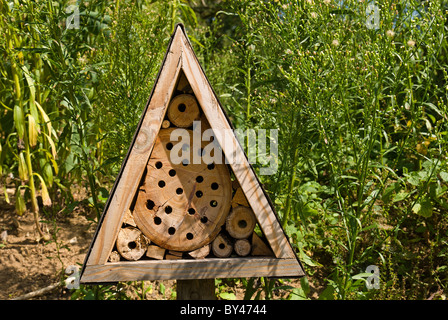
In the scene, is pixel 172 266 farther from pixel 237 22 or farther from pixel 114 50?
pixel 237 22

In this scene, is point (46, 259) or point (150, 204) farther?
point (46, 259)

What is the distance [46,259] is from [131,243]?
1.93 m

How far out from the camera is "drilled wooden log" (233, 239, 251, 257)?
2139 mm

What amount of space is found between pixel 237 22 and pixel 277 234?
18.7 feet

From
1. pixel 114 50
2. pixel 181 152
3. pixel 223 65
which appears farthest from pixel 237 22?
pixel 181 152

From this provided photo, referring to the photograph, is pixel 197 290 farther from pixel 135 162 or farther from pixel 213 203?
pixel 135 162

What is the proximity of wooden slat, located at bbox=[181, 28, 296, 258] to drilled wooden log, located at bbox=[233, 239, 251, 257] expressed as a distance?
0.43 ft

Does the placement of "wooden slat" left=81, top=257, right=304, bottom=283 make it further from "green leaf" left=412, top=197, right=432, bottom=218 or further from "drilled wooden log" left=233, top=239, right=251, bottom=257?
"green leaf" left=412, top=197, right=432, bottom=218

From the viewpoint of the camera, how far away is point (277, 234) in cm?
206

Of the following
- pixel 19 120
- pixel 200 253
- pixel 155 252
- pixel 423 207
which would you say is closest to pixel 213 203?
pixel 200 253

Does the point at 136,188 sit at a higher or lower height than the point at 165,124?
lower

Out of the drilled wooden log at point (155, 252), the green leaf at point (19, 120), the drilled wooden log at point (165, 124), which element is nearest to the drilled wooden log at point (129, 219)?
the drilled wooden log at point (155, 252)

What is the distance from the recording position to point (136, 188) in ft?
6.60
